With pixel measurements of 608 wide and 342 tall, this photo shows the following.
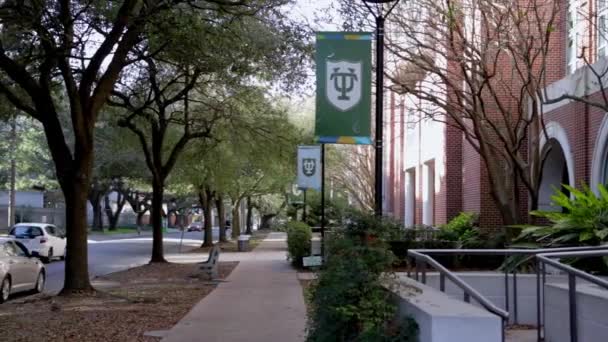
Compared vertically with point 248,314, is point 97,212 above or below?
above

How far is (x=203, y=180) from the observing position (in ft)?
110

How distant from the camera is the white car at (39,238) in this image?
28.8 meters

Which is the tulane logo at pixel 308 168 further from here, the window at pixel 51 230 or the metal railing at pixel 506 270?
the window at pixel 51 230

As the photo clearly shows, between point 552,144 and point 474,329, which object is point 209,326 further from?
point 552,144

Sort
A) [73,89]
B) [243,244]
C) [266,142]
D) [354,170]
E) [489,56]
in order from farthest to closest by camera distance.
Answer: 1. [354,170]
2. [243,244]
3. [266,142]
4. [489,56]
5. [73,89]

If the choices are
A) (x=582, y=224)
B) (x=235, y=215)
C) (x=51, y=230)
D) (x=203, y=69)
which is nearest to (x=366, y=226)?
(x=582, y=224)

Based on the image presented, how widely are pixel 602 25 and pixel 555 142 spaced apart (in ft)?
17.8

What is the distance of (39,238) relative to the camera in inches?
1150

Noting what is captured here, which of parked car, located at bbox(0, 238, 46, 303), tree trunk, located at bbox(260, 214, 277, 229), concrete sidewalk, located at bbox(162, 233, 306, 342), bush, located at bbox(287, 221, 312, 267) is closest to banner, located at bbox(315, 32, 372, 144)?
concrete sidewalk, located at bbox(162, 233, 306, 342)

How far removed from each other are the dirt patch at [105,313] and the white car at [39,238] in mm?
10425

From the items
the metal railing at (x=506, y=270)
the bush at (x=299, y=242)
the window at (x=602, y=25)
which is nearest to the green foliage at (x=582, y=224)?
the metal railing at (x=506, y=270)

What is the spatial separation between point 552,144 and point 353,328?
1723 centimetres

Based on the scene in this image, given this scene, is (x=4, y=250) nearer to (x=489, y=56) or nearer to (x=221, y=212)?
(x=489, y=56)

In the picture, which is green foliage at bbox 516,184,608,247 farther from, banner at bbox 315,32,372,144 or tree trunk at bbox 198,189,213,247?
tree trunk at bbox 198,189,213,247
